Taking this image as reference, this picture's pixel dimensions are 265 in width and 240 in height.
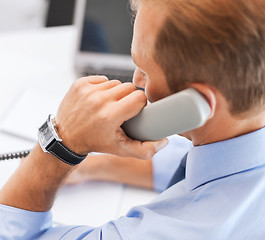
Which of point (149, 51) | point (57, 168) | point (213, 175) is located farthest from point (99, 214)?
point (149, 51)

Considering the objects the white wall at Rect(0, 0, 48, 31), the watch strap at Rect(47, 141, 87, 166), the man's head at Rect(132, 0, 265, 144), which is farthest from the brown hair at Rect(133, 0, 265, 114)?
the white wall at Rect(0, 0, 48, 31)

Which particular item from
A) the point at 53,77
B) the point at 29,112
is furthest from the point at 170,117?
the point at 53,77

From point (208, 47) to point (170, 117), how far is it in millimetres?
134

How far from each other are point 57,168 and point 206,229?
1.03 feet

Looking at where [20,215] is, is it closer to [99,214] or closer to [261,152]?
[99,214]

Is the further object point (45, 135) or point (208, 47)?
point (45, 135)

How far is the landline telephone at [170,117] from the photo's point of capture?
0.53 metres

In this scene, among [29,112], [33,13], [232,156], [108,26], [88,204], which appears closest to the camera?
[232,156]

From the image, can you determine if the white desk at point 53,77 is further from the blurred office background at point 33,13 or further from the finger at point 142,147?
the finger at point 142,147

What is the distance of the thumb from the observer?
2.06 feet

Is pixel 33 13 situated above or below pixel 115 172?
above

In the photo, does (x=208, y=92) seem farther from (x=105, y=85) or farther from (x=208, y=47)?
(x=105, y=85)

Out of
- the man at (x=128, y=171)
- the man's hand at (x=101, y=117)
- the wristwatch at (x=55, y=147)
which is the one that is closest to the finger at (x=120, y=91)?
the man's hand at (x=101, y=117)

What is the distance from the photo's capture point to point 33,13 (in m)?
1.23
